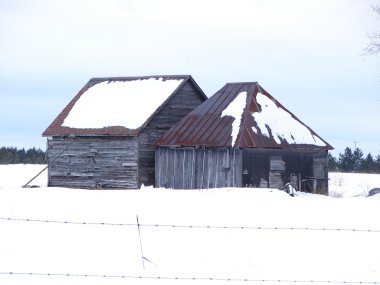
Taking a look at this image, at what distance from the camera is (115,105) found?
37594 mm

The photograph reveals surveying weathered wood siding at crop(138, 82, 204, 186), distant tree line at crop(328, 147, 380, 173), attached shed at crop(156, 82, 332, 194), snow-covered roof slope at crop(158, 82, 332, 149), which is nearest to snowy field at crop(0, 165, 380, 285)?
attached shed at crop(156, 82, 332, 194)

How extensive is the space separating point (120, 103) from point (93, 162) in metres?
3.48

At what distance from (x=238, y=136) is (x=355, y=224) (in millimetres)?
12040

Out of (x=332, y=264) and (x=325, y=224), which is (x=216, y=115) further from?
(x=332, y=264)

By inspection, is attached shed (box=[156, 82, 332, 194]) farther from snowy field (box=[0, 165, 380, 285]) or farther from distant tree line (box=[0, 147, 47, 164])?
distant tree line (box=[0, 147, 47, 164])

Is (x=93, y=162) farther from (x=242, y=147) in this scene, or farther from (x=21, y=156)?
(x=21, y=156)

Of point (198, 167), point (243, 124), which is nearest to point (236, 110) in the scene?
point (243, 124)

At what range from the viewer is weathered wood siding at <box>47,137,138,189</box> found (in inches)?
1372

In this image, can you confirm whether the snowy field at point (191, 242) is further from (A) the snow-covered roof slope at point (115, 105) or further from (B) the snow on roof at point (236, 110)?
(A) the snow-covered roof slope at point (115, 105)

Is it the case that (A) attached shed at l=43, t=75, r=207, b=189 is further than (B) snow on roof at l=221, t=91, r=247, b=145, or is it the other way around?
(A) attached shed at l=43, t=75, r=207, b=189

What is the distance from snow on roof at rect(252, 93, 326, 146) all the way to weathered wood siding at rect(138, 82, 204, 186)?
16.8 ft

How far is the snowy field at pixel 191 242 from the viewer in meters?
13.5

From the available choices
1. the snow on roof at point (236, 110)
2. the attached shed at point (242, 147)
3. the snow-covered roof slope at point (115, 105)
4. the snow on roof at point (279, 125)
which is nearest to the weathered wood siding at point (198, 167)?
the attached shed at point (242, 147)

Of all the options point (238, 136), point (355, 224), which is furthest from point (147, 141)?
point (355, 224)
